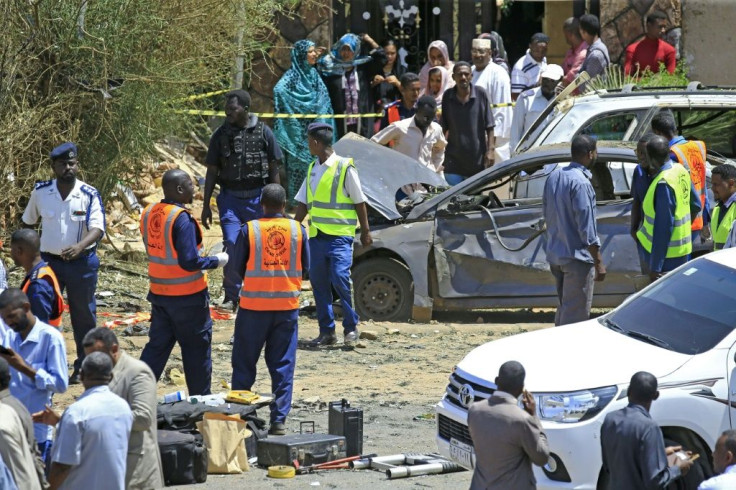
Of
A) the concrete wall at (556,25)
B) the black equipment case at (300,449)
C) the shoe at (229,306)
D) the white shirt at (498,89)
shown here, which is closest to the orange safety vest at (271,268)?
the black equipment case at (300,449)

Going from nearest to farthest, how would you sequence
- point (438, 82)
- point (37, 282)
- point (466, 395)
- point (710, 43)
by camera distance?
1. point (466, 395)
2. point (37, 282)
3. point (438, 82)
4. point (710, 43)

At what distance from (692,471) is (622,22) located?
13029 mm

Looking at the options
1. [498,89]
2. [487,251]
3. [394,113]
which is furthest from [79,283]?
[498,89]

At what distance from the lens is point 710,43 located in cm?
1905

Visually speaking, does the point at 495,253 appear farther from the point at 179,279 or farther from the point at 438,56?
the point at 438,56

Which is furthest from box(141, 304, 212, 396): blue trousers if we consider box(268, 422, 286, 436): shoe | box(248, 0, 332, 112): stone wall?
box(248, 0, 332, 112): stone wall

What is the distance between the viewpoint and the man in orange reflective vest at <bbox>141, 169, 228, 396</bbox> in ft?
31.3

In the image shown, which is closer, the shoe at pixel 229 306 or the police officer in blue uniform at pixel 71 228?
the police officer in blue uniform at pixel 71 228

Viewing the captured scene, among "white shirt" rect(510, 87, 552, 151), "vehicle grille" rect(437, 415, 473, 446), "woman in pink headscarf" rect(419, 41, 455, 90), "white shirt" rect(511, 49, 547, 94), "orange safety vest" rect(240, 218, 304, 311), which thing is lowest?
"vehicle grille" rect(437, 415, 473, 446)

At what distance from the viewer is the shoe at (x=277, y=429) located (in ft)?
31.4

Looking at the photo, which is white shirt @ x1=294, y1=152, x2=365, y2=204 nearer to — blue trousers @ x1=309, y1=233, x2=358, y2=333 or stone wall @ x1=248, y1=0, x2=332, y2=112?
blue trousers @ x1=309, y1=233, x2=358, y2=333

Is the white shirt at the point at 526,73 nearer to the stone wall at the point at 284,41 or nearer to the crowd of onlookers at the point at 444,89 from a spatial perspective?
the crowd of onlookers at the point at 444,89

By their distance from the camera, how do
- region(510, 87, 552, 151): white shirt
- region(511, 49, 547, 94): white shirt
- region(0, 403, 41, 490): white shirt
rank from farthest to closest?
region(511, 49, 547, 94): white shirt
region(510, 87, 552, 151): white shirt
region(0, 403, 41, 490): white shirt

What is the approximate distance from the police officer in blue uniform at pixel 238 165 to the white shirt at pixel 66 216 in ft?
8.60
